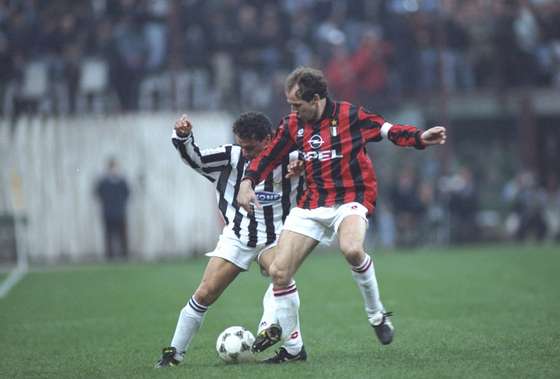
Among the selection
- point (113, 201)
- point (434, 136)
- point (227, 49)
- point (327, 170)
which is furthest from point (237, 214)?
point (227, 49)

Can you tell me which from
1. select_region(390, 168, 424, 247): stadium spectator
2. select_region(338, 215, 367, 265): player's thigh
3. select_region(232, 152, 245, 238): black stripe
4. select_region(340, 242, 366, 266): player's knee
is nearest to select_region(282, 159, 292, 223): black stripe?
select_region(232, 152, 245, 238): black stripe

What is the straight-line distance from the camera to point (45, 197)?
65.9 ft

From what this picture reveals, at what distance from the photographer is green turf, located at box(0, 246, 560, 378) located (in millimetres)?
7352

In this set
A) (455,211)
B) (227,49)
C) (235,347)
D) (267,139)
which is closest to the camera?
(235,347)

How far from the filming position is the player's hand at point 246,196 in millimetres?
7551

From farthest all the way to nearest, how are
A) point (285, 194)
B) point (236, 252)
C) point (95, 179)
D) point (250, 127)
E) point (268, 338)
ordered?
point (95, 179), point (285, 194), point (250, 127), point (236, 252), point (268, 338)

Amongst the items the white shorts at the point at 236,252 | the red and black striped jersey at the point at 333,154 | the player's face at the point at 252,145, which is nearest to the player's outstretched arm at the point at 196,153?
the player's face at the point at 252,145

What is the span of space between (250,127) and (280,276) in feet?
3.98

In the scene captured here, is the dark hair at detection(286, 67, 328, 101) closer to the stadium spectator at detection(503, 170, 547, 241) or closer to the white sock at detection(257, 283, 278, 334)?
the white sock at detection(257, 283, 278, 334)

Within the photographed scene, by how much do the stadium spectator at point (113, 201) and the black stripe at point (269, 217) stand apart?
12.1 meters

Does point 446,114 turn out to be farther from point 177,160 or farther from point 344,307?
point 344,307

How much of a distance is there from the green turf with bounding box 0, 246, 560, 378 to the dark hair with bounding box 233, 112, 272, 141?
176cm

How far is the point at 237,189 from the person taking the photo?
26.7 feet

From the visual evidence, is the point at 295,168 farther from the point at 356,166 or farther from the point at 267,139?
the point at 356,166
